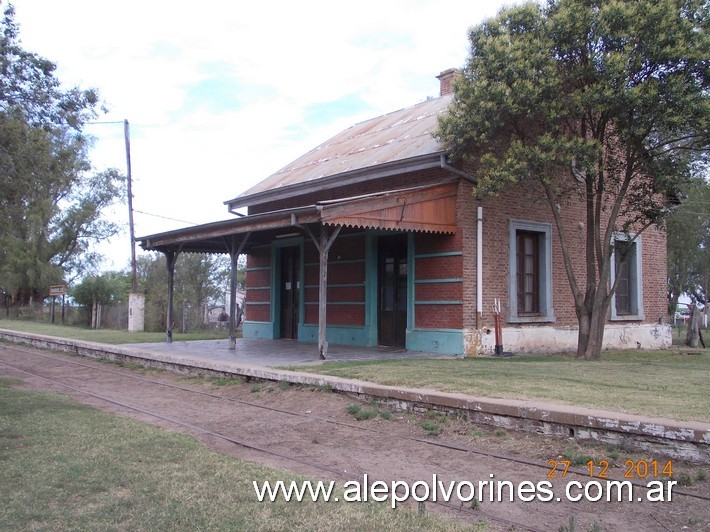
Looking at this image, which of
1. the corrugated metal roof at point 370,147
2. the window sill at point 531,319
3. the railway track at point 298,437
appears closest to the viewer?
the railway track at point 298,437

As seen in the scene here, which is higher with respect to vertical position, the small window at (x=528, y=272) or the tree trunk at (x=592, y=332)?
the small window at (x=528, y=272)

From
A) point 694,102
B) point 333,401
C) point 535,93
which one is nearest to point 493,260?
point 535,93

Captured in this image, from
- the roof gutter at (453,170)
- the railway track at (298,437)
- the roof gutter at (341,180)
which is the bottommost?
the railway track at (298,437)

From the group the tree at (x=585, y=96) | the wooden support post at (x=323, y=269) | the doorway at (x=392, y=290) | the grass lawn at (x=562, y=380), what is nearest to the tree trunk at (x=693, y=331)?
the tree at (x=585, y=96)

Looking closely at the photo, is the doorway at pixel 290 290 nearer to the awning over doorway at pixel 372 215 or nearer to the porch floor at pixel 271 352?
the porch floor at pixel 271 352

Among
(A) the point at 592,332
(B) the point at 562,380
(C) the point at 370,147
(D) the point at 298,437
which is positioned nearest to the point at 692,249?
(C) the point at 370,147

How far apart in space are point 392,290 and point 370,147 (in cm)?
469

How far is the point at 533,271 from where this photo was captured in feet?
55.1

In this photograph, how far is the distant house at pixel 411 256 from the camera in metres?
14.5

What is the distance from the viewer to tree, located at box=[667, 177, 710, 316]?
30.4 metres

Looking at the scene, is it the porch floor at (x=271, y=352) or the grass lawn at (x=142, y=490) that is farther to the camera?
the porch floor at (x=271, y=352)

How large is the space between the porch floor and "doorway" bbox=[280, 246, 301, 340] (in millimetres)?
953

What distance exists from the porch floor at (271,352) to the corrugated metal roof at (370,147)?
4.47m

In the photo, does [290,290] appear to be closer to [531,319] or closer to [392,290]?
[392,290]
